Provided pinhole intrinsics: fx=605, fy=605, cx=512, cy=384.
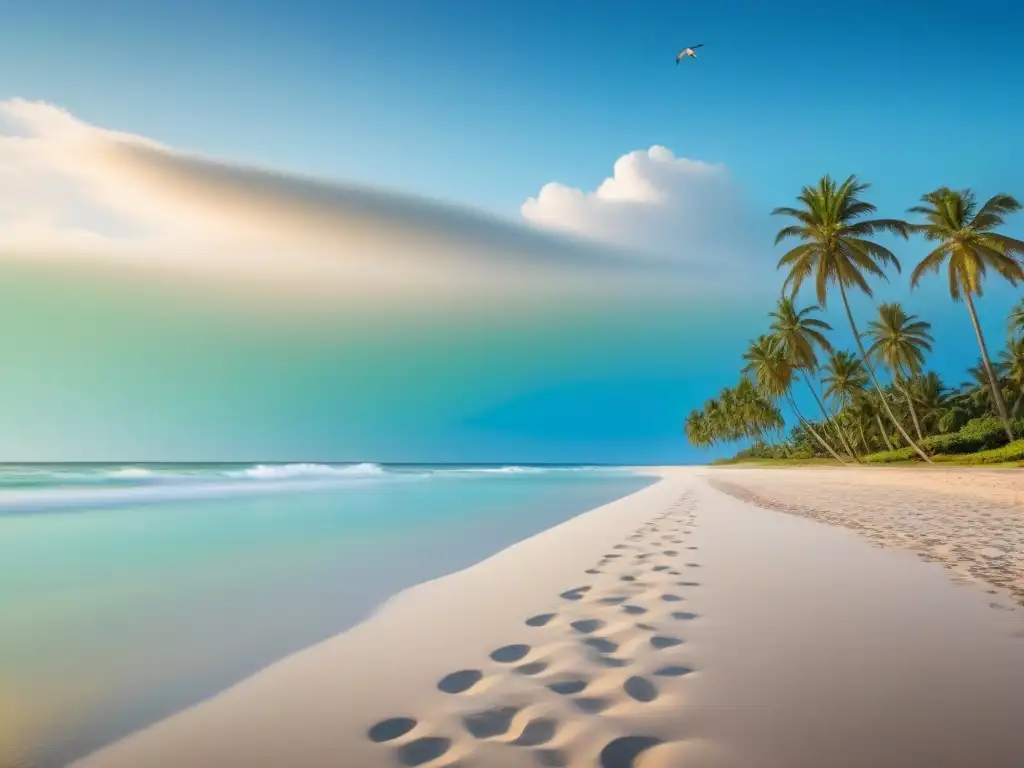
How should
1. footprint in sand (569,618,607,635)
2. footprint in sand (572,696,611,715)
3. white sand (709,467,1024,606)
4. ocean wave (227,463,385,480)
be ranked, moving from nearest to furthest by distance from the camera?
footprint in sand (572,696,611,715)
footprint in sand (569,618,607,635)
white sand (709,467,1024,606)
ocean wave (227,463,385,480)

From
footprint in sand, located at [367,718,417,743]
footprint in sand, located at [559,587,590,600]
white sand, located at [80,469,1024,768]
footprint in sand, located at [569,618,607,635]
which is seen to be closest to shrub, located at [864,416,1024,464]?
white sand, located at [80,469,1024,768]

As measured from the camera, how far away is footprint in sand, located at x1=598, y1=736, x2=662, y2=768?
1.70 metres

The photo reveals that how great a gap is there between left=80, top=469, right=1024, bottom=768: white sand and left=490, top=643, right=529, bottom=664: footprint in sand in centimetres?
2

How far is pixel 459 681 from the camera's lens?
7.85 ft

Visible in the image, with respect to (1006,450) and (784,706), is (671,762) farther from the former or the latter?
(1006,450)

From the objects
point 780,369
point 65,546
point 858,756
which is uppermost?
point 780,369

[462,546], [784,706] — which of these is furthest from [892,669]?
[462,546]

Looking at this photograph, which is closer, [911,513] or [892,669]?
[892,669]

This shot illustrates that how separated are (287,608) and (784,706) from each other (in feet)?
10.0

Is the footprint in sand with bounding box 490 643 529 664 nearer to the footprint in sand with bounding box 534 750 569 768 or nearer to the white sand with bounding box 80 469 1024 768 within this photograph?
the white sand with bounding box 80 469 1024 768

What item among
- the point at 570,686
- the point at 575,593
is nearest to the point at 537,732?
the point at 570,686

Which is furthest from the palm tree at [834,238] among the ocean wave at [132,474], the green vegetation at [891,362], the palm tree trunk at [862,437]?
the ocean wave at [132,474]

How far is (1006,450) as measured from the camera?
22234mm

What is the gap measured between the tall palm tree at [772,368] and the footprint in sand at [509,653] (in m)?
42.3
